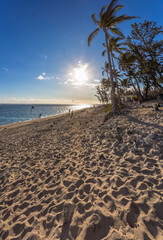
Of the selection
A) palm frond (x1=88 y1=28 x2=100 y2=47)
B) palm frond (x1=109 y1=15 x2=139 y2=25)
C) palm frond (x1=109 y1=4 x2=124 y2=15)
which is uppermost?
palm frond (x1=109 y1=4 x2=124 y2=15)

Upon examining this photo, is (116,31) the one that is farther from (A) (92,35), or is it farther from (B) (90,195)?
(B) (90,195)

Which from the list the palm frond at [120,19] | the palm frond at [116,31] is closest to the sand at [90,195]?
the palm frond at [116,31]

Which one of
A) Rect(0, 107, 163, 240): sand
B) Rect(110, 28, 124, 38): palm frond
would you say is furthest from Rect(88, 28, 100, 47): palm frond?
Rect(0, 107, 163, 240): sand

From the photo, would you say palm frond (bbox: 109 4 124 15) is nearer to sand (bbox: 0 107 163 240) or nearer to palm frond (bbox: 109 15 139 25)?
palm frond (bbox: 109 15 139 25)

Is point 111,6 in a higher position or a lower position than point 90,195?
higher

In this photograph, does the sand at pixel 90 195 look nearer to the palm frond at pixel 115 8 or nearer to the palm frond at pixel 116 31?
the palm frond at pixel 116 31

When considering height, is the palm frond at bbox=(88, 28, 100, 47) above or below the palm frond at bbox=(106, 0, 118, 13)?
below

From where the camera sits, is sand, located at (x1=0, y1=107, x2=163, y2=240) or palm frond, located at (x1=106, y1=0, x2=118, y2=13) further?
palm frond, located at (x1=106, y1=0, x2=118, y2=13)

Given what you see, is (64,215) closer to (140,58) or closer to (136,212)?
(136,212)

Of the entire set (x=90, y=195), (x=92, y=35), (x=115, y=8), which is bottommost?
(x=90, y=195)

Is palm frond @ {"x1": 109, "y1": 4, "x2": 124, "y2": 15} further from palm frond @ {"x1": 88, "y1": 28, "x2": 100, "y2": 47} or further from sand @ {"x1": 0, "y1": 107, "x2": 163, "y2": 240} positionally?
sand @ {"x1": 0, "y1": 107, "x2": 163, "y2": 240}

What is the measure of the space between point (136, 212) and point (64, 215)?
1643mm

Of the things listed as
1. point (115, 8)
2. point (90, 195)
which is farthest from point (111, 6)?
point (90, 195)

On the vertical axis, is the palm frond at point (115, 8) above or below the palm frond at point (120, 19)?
above
